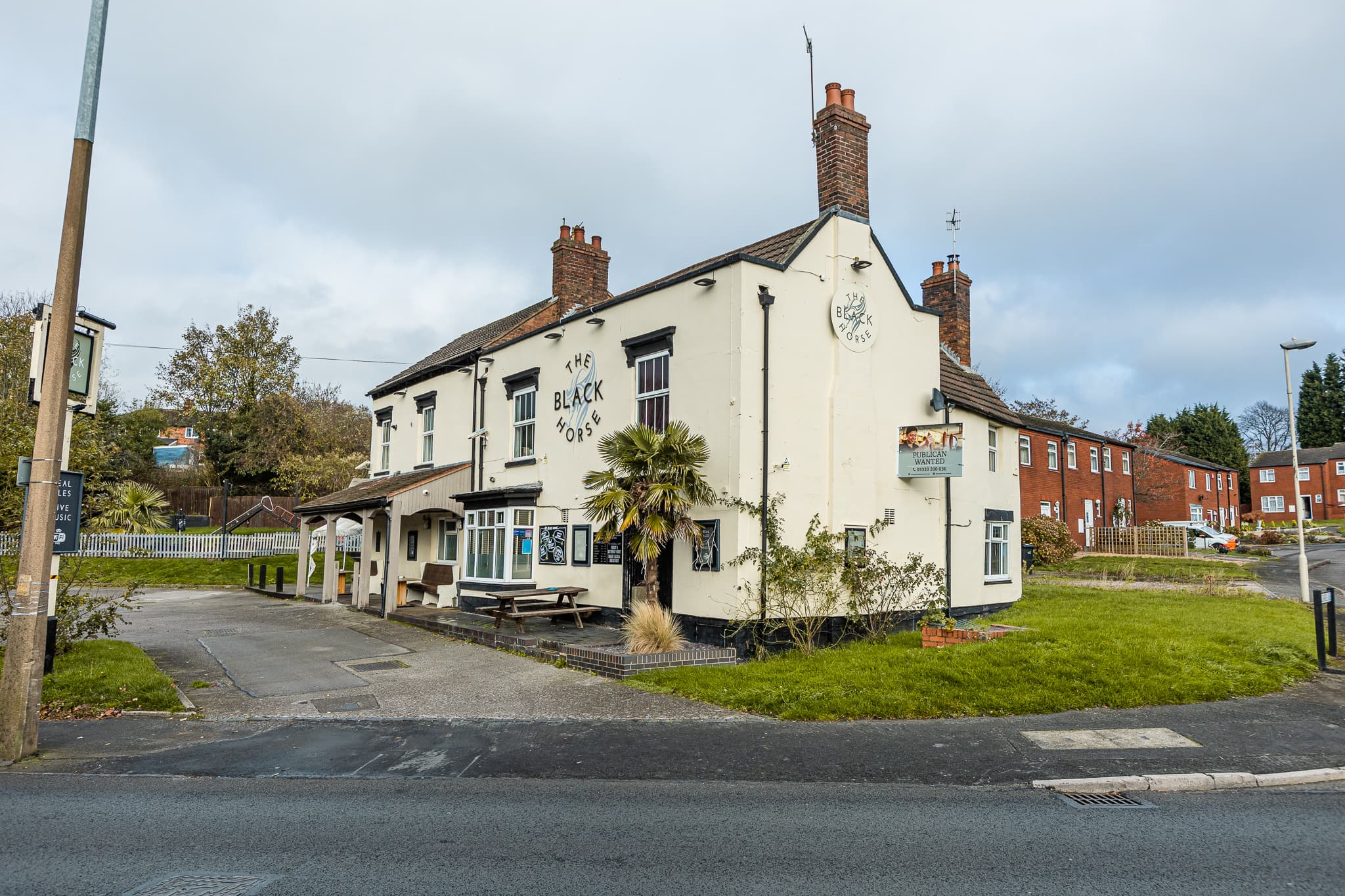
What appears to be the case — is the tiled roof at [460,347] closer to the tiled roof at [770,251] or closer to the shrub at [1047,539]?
the tiled roof at [770,251]

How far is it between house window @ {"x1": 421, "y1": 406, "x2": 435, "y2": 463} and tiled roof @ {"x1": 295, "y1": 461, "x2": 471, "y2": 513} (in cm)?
53

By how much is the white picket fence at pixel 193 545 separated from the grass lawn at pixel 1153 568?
28.6 meters

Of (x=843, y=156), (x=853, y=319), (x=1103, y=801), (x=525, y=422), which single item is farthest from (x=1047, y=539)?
(x=1103, y=801)

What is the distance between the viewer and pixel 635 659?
11.9m

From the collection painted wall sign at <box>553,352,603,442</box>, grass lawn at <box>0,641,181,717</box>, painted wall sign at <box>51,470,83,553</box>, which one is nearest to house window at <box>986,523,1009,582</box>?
painted wall sign at <box>553,352,603,442</box>

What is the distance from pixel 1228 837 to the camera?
218 inches

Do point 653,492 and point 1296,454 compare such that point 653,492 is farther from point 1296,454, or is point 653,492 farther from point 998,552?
point 1296,454

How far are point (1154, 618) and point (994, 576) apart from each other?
12.0 feet

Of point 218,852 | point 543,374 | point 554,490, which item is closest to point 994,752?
point 218,852

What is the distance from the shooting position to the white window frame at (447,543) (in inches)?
848

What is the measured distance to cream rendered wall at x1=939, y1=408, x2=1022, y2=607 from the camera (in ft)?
57.7

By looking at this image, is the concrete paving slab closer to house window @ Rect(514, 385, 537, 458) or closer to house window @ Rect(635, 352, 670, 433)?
house window @ Rect(514, 385, 537, 458)

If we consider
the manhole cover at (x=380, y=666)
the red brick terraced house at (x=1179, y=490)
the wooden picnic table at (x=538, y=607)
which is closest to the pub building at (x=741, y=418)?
the wooden picnic table at (x=538, y=607)

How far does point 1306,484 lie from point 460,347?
7959 cm
